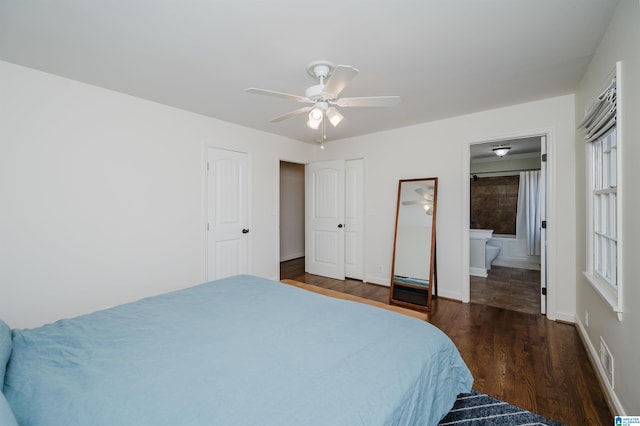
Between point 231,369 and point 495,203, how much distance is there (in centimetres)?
652

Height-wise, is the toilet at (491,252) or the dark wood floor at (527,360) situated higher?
the toilet at (491,252)

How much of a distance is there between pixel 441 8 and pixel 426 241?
280 centimetres

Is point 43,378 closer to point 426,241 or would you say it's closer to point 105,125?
point 105,125

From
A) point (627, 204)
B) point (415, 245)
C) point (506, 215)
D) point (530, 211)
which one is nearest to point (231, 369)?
point (627, 204)

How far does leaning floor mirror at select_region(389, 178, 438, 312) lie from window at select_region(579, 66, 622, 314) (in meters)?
1.58

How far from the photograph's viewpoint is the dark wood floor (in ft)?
5.88

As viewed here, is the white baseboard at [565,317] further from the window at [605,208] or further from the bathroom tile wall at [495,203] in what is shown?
the bathroom tile wall at [495,203]

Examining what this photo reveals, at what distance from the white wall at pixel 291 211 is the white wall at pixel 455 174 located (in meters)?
1.54

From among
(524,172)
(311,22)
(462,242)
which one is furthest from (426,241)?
(524,172)

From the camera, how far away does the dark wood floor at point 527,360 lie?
1.79m

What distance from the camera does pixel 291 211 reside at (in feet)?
21.5

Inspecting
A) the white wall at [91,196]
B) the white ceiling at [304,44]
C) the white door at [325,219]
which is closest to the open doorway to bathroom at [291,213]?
the white door at [325,219]

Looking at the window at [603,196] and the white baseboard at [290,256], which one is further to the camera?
the white baseboard at [290,256]

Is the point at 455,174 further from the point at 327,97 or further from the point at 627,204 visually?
the point at 327,97
